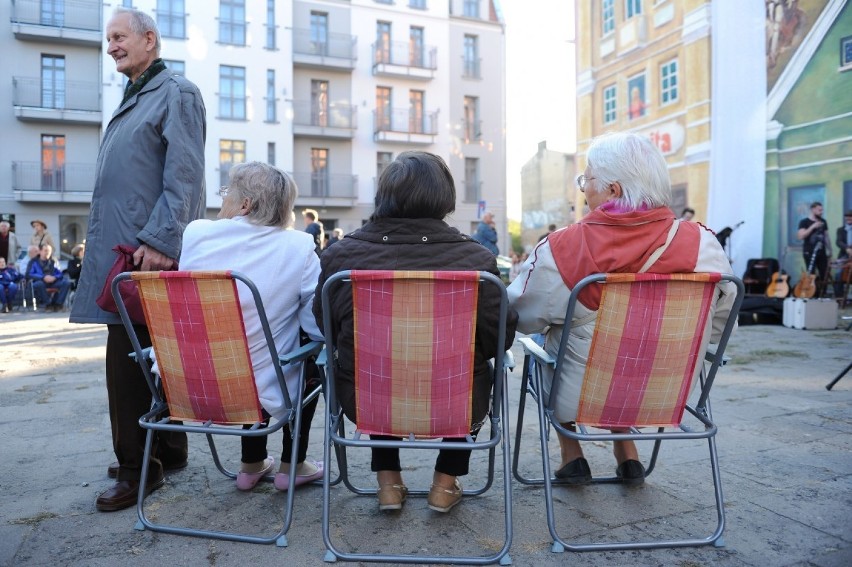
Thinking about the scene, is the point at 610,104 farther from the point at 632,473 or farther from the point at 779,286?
the point at 632,473

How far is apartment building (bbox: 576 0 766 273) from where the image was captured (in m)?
11.2

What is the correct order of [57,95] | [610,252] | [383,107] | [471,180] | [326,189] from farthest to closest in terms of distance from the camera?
[471,180]
[383,107]
[326,189]
[57,95]
[610,252]

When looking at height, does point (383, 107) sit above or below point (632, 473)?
above

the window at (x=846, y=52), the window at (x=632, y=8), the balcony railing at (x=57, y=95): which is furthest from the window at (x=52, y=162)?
the window at (x=846, y=52)

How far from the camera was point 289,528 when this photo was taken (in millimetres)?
2312

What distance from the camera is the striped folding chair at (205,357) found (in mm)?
2160

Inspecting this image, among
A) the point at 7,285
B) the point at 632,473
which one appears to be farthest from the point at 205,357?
the point at 7,285

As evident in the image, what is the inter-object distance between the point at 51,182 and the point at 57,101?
10.0 feet

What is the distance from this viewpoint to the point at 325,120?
28.6m

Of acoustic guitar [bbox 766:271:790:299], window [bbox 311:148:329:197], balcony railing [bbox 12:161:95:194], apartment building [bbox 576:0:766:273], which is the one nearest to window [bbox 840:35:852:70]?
apartment building [bbox 576:0:766:273]

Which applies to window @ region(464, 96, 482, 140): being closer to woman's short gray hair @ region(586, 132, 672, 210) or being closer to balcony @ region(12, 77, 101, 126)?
balcony @ region(12, 77, 101, 126)

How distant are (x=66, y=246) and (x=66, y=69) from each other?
6673mm

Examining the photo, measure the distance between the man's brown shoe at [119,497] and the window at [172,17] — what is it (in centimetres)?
2694

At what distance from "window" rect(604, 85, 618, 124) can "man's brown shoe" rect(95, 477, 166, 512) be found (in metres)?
14.1
